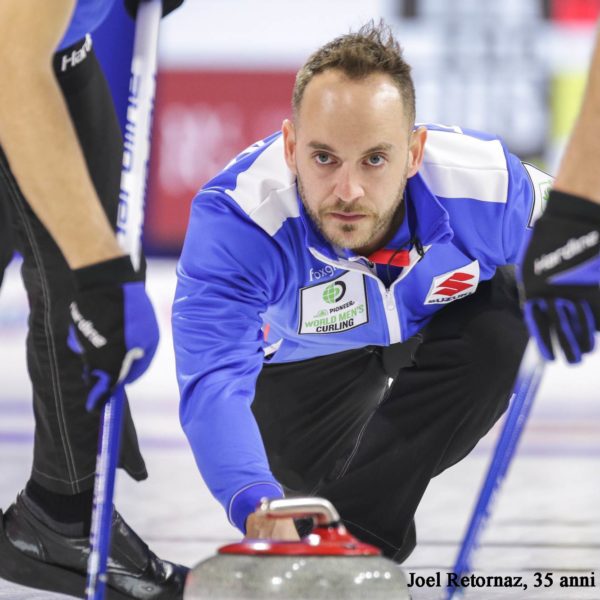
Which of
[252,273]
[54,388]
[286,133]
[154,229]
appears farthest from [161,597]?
[154,229]

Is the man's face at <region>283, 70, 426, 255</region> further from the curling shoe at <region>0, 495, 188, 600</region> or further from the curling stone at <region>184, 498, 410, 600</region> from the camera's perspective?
the curling stone at <region>184, 498, 410, 600</region>

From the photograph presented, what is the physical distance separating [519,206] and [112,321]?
108 centimetres

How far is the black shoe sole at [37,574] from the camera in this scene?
2.29 m

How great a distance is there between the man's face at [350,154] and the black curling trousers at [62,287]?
0.36 meters

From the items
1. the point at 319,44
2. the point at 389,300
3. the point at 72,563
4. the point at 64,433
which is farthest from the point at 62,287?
the point at 319,44

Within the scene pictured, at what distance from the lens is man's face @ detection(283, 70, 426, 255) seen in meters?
2.34

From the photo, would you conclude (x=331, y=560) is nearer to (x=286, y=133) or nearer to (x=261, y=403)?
(x=286, y=133)

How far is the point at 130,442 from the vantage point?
2.39 m

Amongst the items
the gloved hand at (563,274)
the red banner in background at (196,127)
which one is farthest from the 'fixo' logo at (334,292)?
the red banner in background at (196,127)

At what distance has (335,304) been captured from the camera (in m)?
2.61

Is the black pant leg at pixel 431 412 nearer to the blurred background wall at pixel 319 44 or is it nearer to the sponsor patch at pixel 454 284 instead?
the sponsor patch at pixel 454 284

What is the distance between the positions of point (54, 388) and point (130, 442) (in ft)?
0.75

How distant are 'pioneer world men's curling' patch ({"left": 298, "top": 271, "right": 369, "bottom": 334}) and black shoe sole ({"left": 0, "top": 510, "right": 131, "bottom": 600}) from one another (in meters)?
0.69

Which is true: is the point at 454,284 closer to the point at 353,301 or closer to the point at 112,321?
the point at 353,301
